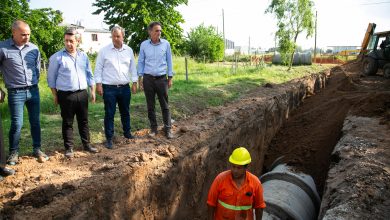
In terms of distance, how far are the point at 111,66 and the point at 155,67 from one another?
0.76 metres

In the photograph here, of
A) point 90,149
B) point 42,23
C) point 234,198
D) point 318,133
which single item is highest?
point 42,23

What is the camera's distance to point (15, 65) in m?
4.34

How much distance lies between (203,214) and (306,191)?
1917 mm

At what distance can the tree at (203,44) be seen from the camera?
32.4 m

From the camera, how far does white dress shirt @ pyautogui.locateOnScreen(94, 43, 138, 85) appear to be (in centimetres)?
512

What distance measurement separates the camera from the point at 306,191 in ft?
18.3

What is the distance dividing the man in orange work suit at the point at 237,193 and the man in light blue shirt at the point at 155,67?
232 cm

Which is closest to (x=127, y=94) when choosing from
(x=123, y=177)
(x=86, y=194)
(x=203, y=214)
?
(x=123, y=177)

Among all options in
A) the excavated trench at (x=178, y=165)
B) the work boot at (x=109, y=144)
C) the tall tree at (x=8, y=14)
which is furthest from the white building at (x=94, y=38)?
the work boot at (x=109, y=144)

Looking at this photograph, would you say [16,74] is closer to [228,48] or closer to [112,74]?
[112,74]

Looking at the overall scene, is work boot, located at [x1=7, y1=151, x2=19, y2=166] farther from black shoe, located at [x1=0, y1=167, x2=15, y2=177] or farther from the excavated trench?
the excavated trench

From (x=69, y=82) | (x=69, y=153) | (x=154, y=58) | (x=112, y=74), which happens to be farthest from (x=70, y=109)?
(x=154, y=58)

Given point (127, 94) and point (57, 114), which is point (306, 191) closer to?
point (127, 94)

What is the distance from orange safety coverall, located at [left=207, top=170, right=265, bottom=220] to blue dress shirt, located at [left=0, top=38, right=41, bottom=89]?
306cm
